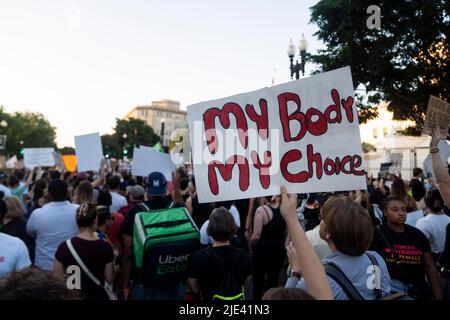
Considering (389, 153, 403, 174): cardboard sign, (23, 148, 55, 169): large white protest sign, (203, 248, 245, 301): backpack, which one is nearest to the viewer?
(203, 248, 245, 301): backpack

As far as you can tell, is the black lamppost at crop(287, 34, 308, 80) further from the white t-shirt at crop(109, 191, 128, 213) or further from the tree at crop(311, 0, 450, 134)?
the white t-shirt at crop(109, 191, 128, 213)

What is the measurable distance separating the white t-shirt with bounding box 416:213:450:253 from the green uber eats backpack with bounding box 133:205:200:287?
2552 mm

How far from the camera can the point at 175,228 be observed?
11.9 ft

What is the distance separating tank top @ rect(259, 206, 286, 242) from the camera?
513 cm

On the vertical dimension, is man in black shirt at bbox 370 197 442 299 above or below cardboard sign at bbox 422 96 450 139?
below

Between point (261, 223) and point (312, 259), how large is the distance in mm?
3268

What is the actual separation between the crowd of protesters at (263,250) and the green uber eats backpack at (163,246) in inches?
4.1

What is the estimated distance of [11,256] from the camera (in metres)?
3.23

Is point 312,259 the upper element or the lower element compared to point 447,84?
lower

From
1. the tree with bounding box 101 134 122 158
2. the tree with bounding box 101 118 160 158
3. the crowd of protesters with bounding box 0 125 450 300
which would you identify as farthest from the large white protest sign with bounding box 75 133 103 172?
the tree with bounding box 101 118 160 158

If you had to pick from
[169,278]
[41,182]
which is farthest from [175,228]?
[41,182]

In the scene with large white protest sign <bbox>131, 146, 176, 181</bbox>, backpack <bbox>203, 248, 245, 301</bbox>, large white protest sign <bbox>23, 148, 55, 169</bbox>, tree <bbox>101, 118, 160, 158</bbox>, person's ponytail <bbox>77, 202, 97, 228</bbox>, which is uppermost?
tree <bbox>101, 118, 160, 158</bbox>
